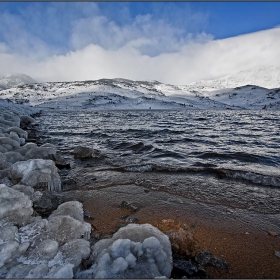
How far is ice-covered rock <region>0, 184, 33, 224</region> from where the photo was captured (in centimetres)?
274

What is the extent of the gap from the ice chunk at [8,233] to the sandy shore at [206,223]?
104cm

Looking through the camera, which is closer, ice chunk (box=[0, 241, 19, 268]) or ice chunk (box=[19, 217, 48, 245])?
ice chunk (box=[0, 241, 19, 268])

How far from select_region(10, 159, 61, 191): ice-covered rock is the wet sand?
41 centimetres

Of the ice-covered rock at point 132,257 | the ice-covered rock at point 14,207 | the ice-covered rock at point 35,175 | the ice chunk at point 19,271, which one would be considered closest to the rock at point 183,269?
the ice-covered rock at point 132,257

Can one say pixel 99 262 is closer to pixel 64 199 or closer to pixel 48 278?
pixel 48 278

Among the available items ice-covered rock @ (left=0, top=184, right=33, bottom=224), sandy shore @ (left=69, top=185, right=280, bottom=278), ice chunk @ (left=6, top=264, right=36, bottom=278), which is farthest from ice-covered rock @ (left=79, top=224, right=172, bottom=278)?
ice-covered rock @ (left=0, top=184, right=33, bottom=224)

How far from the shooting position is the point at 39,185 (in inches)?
166

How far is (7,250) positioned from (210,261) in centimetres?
235

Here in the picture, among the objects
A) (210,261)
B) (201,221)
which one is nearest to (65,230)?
(210,261)

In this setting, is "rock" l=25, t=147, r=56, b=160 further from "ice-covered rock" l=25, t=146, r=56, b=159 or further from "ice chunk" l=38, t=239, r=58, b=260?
"ice chunk" l=38, t=239, r=58, b=260

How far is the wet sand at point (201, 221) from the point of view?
251 centimetres

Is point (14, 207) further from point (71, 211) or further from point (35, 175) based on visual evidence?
point (35, 175)

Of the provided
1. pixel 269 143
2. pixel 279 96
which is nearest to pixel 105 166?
pixel 269 143

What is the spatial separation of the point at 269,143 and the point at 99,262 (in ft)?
34.8
